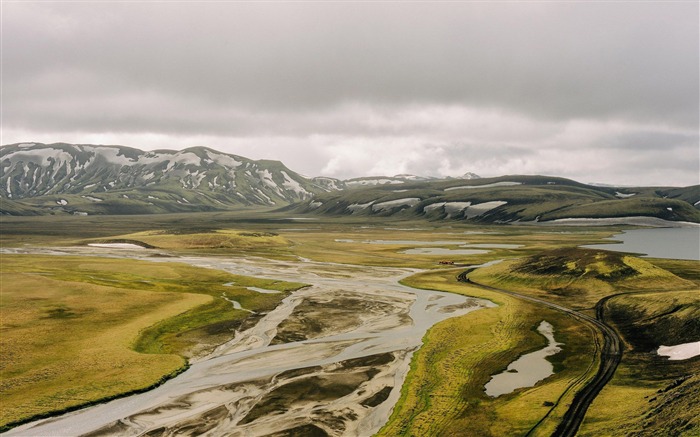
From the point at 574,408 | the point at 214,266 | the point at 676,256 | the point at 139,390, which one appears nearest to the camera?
the point at 574,408

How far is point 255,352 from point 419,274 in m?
61.9

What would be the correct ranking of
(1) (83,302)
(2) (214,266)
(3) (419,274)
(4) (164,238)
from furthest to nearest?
(4) (164,238) < (2) (214,266) < (3) (419,274) < (1) (83,302)

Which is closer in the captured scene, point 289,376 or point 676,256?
point 289,376

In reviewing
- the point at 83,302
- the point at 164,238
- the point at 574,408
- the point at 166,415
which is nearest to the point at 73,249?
the point at 164,238

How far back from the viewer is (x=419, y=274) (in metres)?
105

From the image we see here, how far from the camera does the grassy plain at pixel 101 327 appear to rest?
38562 mm

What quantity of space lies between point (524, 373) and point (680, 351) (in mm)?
17190

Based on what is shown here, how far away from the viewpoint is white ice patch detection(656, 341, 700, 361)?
142 feet

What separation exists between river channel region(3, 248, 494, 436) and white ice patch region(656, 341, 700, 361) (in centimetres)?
2561

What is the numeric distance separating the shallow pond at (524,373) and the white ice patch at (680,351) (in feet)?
33.1

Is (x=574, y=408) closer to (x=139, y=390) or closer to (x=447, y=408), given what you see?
(x=447, y=408)

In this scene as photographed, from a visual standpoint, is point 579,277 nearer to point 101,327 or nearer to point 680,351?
point 680,351

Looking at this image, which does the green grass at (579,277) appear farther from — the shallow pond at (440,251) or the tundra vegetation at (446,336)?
the shallow pond at (440,251)

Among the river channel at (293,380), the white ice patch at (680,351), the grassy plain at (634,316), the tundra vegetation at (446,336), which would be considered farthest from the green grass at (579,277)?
the white ice patch at (680,351)
